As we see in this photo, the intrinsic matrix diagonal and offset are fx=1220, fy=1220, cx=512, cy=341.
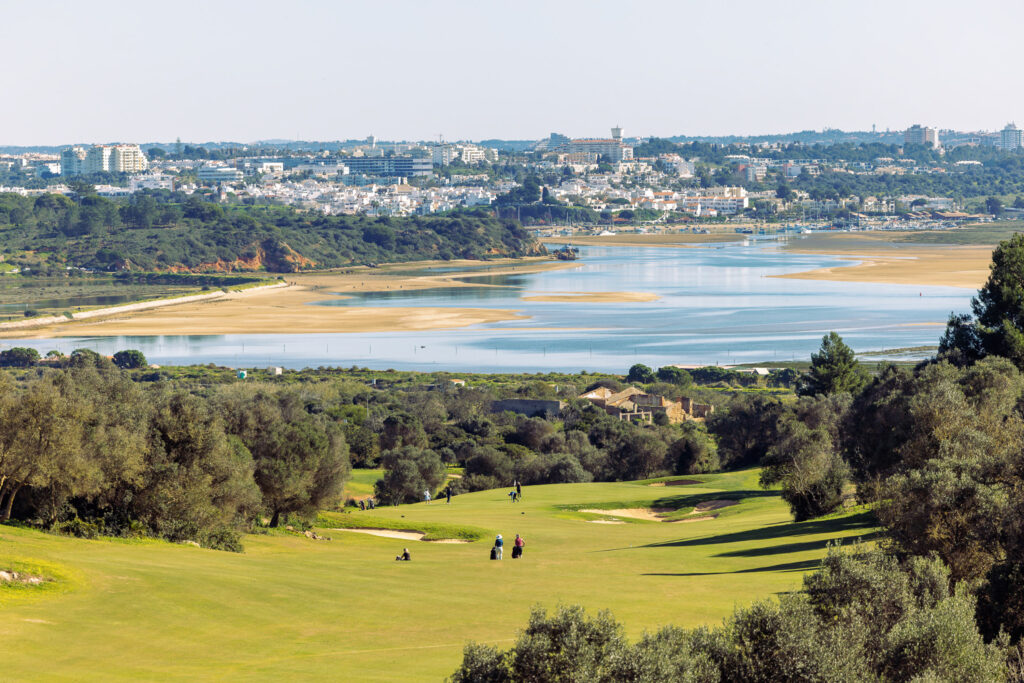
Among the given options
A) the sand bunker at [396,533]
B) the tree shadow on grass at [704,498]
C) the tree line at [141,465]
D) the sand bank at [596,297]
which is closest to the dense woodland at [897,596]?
the tree shadow on grass at [704,498]

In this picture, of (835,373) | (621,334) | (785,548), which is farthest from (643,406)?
(785,548)

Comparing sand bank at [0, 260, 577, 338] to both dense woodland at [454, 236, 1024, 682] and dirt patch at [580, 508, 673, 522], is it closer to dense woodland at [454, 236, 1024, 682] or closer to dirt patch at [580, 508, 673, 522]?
dirt patch at [580, 508, 673, 522]

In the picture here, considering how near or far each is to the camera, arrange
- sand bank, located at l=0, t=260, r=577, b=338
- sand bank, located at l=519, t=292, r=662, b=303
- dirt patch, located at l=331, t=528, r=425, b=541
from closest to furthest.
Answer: dirt patch, located at l=331, t=528, r=425, b=541, sand bank, located at l=0, t=260, r=577, b=338, sand bank, located at l=519, t=292, r=662, b=303

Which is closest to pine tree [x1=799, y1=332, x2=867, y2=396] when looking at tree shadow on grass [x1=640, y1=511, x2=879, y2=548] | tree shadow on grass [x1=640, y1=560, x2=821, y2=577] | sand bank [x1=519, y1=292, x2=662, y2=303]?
tree shadow on grass [x1=640, y1=511, x2=879, y2=548]

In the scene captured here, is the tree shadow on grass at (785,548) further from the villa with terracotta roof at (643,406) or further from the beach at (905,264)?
the beach at (905,264)

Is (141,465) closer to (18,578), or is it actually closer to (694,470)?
(18,578)
